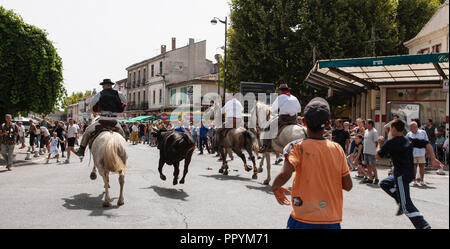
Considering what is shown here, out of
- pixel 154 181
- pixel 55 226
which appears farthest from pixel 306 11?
pixel 55 226

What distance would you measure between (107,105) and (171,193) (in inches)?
91.2

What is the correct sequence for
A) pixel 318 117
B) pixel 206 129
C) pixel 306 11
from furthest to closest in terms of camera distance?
pixel 306 11, pixel 206 129, pixel 318 117

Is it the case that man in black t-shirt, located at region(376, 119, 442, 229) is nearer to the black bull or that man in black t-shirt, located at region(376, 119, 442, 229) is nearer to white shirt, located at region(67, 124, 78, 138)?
the black bull

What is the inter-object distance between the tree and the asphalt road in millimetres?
5972

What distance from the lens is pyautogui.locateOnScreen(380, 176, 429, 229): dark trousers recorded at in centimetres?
486

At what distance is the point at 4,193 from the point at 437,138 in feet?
48.5

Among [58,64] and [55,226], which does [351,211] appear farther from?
[58,64]

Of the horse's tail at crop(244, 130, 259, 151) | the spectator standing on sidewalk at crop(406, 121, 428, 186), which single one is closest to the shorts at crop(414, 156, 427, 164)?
the spectator standing on sidewalk at crop(406, 121, 428, 186)

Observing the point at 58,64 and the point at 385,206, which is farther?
the point at 58,64

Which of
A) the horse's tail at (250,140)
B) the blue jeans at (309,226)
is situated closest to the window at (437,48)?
the horse's tail at (250,140)

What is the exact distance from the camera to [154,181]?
9.87 metres

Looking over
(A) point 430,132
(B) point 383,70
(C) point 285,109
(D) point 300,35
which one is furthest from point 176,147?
(D) point 300,35

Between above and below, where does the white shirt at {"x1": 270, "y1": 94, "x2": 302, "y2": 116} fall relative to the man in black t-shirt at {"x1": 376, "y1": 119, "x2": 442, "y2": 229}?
above

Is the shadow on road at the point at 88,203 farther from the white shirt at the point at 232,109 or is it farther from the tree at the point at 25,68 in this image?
the tree at the point at 25,68
